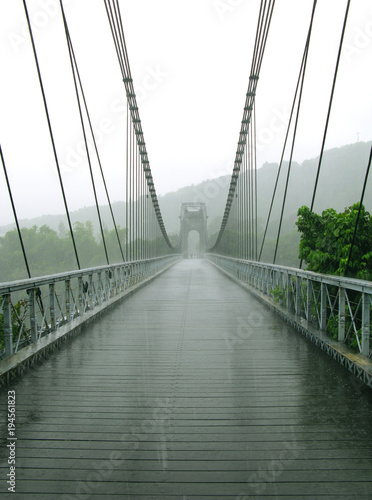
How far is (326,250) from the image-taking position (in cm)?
583

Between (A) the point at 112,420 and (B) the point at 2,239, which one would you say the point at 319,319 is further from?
(B) the point at 2,239

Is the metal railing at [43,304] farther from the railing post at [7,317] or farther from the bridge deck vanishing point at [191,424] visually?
the bridge deck vanishing point at [191,424]

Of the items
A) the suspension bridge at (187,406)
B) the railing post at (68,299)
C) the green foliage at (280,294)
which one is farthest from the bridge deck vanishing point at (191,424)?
the green foliage at (280,294)

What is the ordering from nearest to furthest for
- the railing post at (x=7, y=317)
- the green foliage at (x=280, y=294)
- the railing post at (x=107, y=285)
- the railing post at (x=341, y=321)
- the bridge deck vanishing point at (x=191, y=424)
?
the bridge deck vanishing point at (x=191, y=424) → the railing post at (x=7, y=317) → the railing post at (x=341, y=321) → the green foliage at (x=280, y=294) → the railing post at (x=107, y=285)

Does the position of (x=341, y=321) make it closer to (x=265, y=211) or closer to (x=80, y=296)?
(x=80, y=296)

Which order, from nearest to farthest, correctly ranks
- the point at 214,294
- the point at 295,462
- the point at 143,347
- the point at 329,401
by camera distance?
the point at 295,462, the point at 329,401, the point at 143,347, the point at 214,294

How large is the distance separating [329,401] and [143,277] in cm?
1328

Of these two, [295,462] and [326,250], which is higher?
[326,250]

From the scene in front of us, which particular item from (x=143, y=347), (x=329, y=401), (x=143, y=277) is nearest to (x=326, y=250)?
(x=143, y=347)

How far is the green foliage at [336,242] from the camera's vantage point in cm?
545

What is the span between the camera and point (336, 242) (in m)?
5.70

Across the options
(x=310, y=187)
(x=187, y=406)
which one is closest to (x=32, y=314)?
(x=187, y=406)

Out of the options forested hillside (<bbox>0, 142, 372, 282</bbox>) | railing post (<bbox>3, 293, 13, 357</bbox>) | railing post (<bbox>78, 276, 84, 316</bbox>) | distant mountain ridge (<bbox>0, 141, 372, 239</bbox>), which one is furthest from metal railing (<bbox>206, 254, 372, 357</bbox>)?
distant mountain ridge (<bbox>0, 141, 372, 239</bbox>)

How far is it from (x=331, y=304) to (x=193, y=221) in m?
77.7
